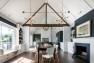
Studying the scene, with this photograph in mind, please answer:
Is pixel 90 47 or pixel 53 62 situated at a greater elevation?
pixel 90 47

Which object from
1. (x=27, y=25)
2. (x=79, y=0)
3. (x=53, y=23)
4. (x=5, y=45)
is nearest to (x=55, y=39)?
(x=53, y=23)

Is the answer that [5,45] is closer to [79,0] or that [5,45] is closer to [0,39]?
[0,39]

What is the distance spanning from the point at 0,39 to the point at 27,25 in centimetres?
506

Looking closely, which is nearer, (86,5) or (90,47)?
(90,47)

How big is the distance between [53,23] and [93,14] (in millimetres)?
7365

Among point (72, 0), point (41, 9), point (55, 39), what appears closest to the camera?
point (72, 0)

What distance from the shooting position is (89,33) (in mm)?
6711

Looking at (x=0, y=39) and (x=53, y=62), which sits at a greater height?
(x=0, y=39)

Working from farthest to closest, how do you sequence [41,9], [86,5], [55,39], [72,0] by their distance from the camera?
[55,39]
[41,9]
[72,0]
[86,5]

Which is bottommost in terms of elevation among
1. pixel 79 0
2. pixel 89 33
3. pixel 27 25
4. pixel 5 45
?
pixel 5 45

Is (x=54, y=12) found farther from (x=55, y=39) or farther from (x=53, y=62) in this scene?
(x=55, y=39)

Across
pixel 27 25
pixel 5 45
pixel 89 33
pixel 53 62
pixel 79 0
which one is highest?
pixel 79 0

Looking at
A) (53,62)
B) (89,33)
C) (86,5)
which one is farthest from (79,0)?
(53,62)

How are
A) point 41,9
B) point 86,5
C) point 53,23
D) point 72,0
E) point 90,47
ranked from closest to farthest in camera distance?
1. point 90,47
2. point 86,5
3. point 72,0
4. point 41,9
5. point 53,23
